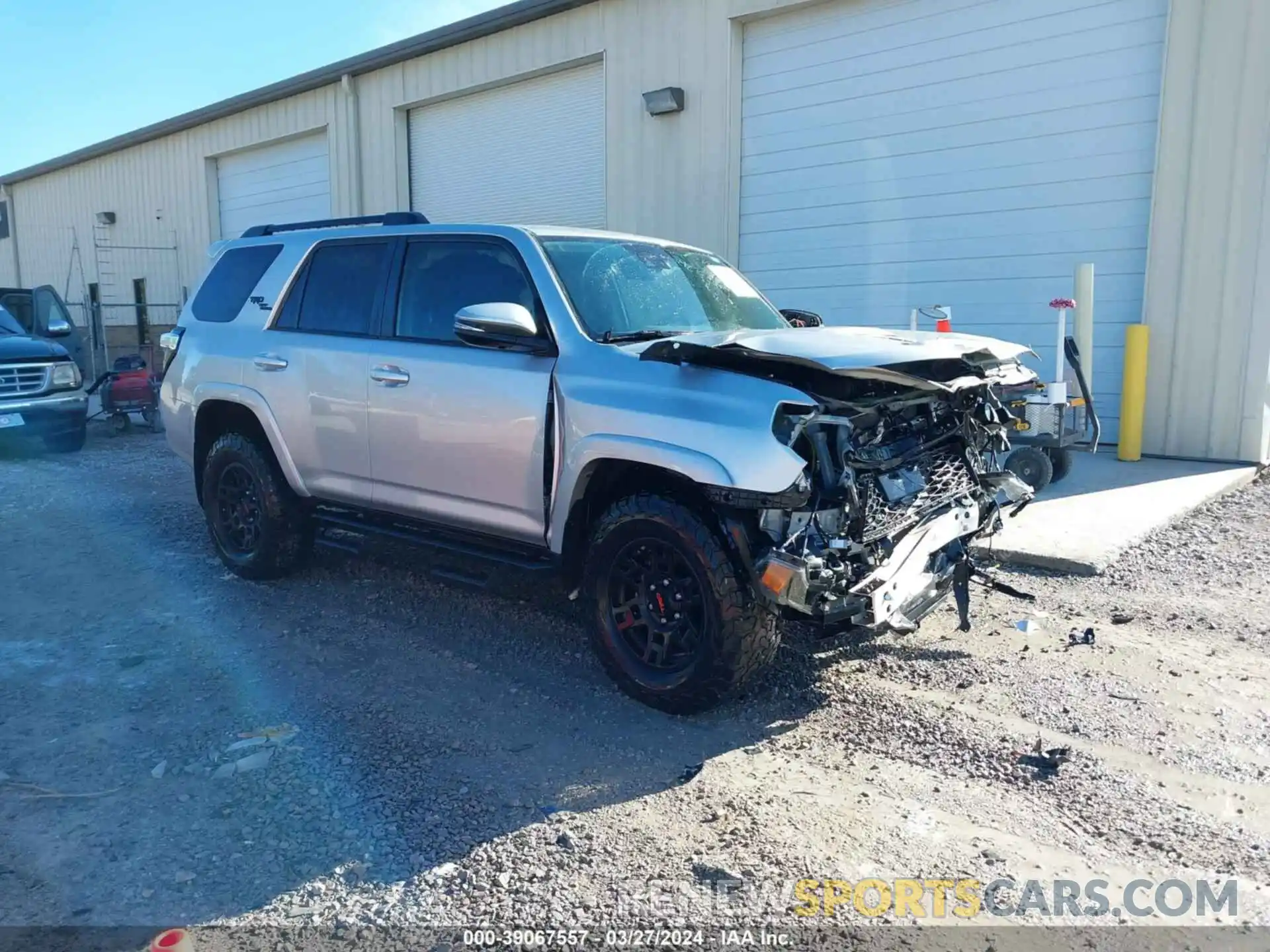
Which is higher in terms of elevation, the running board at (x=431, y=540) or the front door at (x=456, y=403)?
the front door at (x=456, y=403)

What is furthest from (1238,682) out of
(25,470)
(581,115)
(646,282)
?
(581,115)

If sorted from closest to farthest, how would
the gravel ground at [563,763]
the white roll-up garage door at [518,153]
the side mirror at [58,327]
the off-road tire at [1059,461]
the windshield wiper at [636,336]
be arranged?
the gravel ground at [563,763] < the windshield wiper at [636,336] < the off-road tire at [1059,461] < the side mirror at [58,327] < the white roll-up garage door at [518,153]

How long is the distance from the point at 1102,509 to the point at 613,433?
15.7ft

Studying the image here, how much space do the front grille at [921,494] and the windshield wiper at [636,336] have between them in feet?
3.98

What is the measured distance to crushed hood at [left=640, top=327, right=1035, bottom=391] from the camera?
3.82 metres

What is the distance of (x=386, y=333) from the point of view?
17.3ft

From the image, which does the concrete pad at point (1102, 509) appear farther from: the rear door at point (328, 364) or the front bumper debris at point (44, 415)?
the front bumper debris at point (44, 415)

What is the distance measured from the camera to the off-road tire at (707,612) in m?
3.82

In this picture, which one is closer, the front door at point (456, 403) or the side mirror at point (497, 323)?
the side mirror at point (497, 323)

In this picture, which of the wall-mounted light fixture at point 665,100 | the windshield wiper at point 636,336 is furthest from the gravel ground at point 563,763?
the wall-mounted light fixture at point 665,100

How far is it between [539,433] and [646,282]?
1.08 meters

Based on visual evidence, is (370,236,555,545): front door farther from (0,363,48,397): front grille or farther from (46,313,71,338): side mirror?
(46,313,71,338): side mirror

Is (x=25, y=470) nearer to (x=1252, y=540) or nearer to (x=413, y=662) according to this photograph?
(x=413, y=662)

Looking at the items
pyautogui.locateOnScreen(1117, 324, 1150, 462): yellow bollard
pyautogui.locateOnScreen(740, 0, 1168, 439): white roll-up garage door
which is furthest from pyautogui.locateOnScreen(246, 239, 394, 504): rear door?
pyautogui.locateOnScreen(740, 0, 1168, 439): white roll-up garage door
